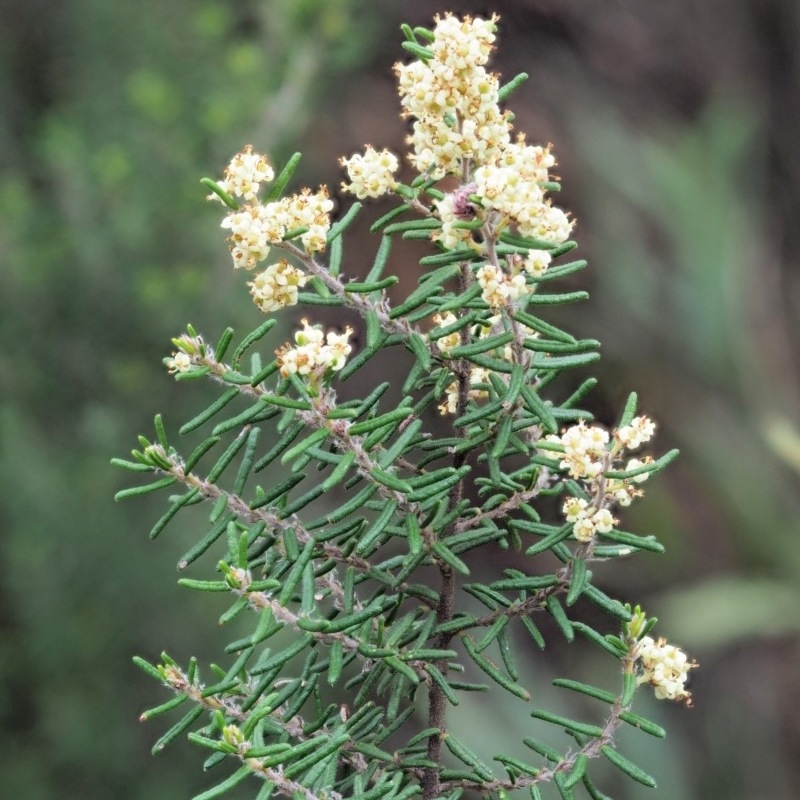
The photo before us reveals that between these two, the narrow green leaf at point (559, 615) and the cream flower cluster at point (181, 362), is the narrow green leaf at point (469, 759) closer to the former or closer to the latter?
the narrow green leaf at point (559, 615)

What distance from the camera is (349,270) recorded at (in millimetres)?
3973

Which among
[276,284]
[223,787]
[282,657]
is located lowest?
[223,787]

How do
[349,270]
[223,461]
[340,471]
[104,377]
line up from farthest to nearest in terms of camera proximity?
[349,270], [104,377], [223,461], [340,471]

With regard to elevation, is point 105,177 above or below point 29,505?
above

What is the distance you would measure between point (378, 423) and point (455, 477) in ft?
0.27

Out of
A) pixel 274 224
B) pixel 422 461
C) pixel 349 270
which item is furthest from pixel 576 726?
pixel 349 270

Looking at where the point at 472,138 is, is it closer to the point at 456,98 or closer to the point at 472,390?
the point at 456,98

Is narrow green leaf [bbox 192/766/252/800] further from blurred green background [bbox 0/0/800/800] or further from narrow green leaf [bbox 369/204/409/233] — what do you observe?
blurred green background [bbox 0/0/800/800]

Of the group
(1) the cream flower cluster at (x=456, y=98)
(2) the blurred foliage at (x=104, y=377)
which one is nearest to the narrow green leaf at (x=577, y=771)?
(1) the cream flower cluster at (x=456, y=98)

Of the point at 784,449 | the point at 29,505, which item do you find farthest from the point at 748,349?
the point at 29,505

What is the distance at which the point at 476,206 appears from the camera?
790 millimetres

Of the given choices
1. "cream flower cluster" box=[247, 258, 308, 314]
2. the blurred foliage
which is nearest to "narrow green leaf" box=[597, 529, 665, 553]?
"cream flower cluster" box=[247, 258, 308, 314]

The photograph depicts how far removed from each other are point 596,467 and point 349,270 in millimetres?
3192

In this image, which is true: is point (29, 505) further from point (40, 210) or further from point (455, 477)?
point (455, 477)
